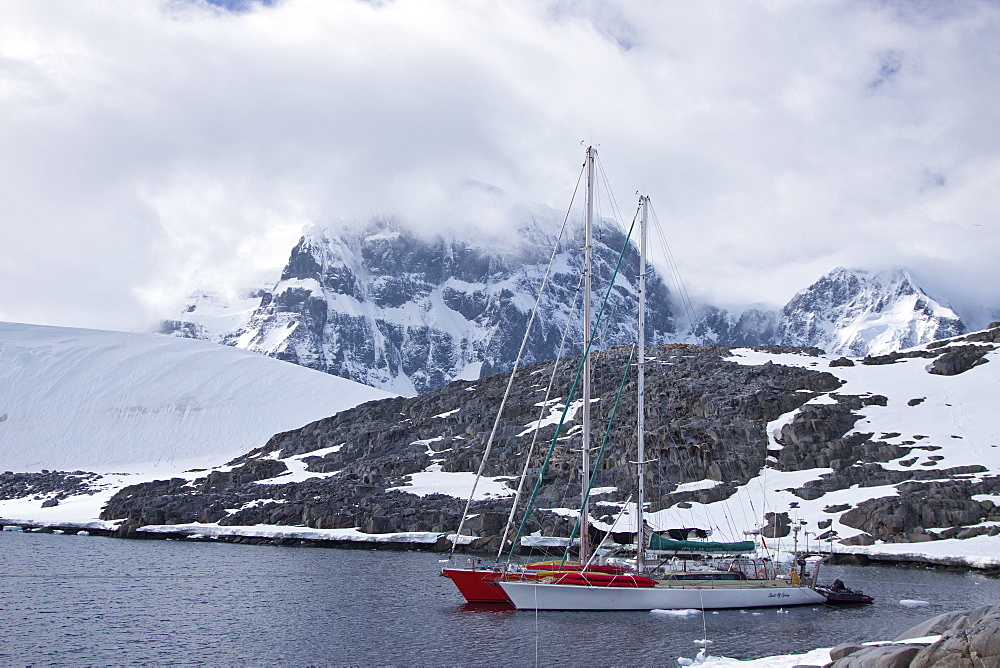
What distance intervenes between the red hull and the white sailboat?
22.2 inches

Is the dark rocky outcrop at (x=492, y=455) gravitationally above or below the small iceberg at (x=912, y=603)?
above

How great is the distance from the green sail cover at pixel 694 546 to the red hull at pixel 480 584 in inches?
404

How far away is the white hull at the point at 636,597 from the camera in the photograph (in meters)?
42.9

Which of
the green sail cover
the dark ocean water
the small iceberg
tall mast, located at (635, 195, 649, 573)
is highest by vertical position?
tall mast, located at (635, 195, 649, 573)

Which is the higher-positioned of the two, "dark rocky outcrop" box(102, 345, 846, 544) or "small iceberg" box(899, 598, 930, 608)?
"dark rocky outcrop" box(102, 345, 846, 544)

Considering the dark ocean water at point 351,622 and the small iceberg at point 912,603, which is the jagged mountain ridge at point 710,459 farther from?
the small iceberg at point 912,603

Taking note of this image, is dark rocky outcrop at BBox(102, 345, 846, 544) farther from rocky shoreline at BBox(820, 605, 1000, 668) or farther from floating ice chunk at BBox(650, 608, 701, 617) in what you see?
rocky shoreline at BBox(820, 605, 1000, 668)

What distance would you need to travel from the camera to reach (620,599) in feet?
141

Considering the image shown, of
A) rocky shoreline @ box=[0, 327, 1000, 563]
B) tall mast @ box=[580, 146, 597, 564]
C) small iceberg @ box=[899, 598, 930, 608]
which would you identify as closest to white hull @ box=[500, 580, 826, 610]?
tall mast @ box=[580, 146, 597, 564]

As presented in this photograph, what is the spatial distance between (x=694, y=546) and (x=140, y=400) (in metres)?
150

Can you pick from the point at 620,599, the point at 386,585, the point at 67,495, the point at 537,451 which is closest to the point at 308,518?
the point at 537,451

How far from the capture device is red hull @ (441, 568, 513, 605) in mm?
44562

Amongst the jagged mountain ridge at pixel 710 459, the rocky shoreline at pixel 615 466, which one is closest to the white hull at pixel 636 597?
the rocky shoreline at pixel 615 466

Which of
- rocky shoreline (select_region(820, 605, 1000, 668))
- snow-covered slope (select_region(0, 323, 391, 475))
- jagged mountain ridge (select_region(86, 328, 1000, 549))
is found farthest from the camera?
snow-covered slope (select_region(0, 323, 391, 475))
